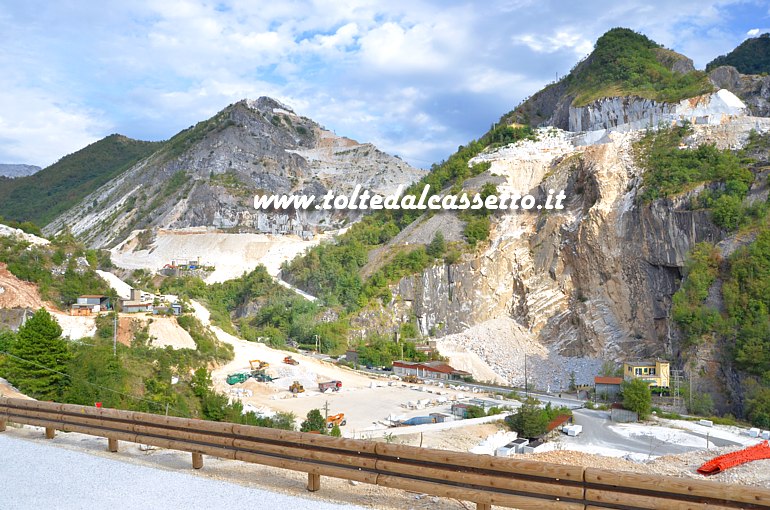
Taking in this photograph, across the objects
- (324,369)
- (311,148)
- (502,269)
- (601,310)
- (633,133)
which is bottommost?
(324,369)

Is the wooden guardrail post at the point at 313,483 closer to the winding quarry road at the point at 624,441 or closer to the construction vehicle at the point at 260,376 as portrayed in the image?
the winding quarry road at the point at 624,441

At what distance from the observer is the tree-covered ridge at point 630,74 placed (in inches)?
2527

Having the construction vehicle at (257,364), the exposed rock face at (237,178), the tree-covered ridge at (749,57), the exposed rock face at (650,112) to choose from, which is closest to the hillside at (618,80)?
the exposed rock face at (650,112)

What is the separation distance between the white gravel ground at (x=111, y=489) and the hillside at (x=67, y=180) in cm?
13321

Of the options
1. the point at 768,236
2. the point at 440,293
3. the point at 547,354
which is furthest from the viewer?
the point at 440,293

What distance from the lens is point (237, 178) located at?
335ft

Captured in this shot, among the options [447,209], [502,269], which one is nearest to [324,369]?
[502,269]

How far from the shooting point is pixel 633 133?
60375 mm

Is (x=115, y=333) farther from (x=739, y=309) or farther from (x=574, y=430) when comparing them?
(x=739, y=309)

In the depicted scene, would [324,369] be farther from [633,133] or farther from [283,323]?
[633,133]

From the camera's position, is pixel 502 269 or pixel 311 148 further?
pixel 311 148

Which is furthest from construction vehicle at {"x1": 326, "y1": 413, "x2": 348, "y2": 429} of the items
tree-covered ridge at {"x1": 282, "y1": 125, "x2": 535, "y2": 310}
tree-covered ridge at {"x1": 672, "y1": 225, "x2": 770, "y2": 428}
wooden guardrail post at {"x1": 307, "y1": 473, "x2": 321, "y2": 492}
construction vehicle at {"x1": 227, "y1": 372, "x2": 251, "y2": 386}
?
tree-covered ridge at {"x1": 282, "y1": 125, "x2": 535, "y2": 310}

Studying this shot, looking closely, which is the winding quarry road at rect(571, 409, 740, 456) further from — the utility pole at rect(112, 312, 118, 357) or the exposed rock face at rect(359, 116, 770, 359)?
the utility pole at rect(112, 312, 118, 357)

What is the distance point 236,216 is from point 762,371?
76488mm
